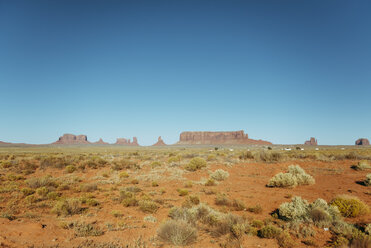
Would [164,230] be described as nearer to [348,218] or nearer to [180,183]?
[348,218]

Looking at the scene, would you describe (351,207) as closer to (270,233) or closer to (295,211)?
(295,211)

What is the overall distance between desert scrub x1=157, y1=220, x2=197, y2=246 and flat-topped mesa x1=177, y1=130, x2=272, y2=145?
545 feet

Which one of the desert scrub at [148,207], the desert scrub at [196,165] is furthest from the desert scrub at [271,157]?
the desert scrub at [148,207]

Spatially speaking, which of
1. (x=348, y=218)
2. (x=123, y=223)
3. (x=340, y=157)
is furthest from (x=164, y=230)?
(x=340, y=157)

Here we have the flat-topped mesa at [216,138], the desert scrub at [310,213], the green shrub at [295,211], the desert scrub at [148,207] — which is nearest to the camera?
the desert scrub at [310,213]

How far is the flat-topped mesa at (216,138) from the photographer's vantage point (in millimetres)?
174913

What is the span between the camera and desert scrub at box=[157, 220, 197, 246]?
5840 millimetres

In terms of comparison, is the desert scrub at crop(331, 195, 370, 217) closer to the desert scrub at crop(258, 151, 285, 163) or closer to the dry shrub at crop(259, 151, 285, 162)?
the desert scrub at crop(258, 151, 285, 163)

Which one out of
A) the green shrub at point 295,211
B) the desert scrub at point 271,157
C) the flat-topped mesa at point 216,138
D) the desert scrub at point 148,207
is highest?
the flat-topped mesa at point 216,138

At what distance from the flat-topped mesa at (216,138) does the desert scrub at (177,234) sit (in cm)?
16620

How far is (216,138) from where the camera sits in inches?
7328

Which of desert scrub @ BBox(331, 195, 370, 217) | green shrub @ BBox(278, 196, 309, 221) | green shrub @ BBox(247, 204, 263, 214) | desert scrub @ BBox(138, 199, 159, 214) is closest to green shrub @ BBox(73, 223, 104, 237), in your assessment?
desert scrub @ BBox(138, 199, 159, 214)

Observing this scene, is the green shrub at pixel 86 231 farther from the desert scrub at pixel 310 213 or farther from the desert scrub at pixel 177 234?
the desert scrub at pixel 310 213

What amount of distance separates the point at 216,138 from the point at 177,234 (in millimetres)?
182660
